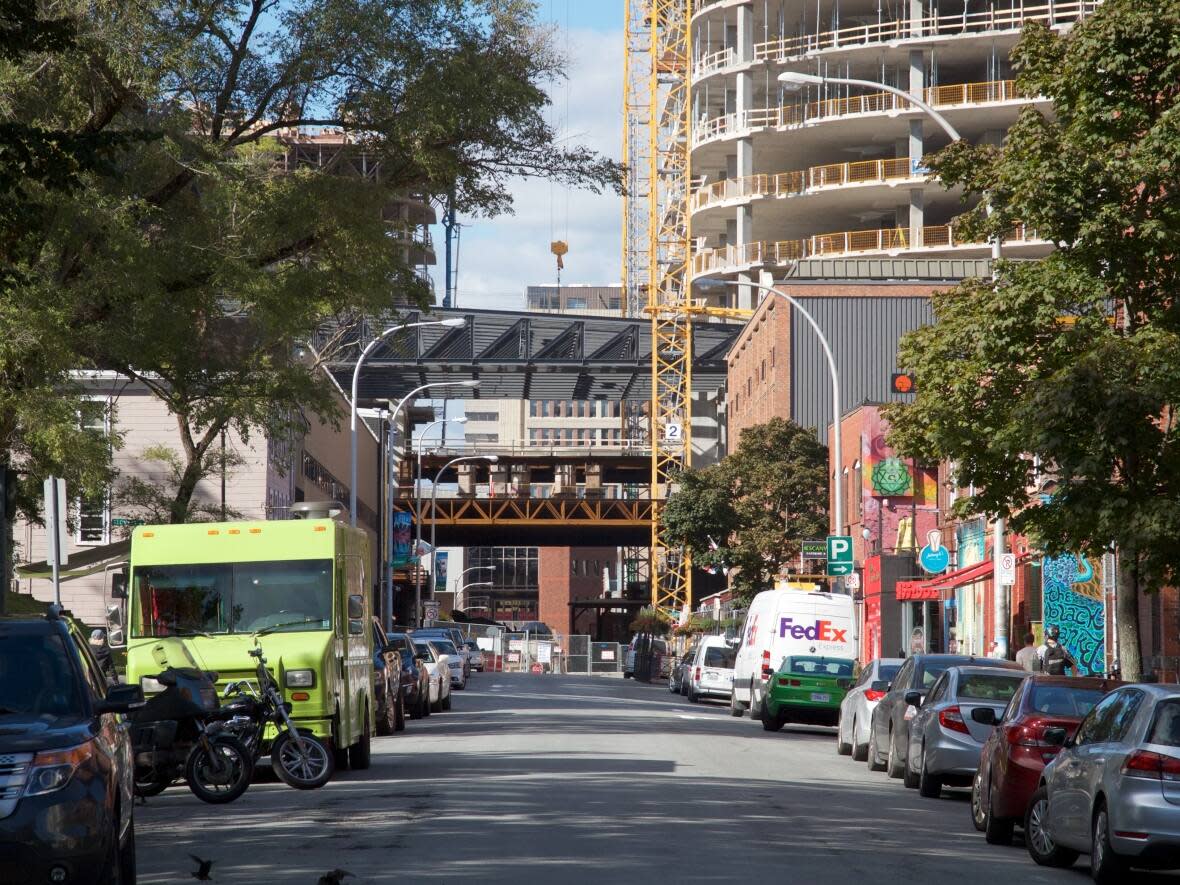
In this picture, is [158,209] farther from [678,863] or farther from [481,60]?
[678,863]

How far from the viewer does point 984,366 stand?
2075 centimetres

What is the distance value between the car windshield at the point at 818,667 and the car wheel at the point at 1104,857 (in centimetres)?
2024

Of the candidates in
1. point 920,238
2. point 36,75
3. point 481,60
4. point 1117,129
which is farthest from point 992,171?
point 920,238

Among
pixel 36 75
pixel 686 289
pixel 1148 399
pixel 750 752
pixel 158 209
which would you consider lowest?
pixel 750 752

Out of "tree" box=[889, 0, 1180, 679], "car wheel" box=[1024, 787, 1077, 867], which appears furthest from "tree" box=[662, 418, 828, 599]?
"car wheel" box=[1024, 787, 1077, 867]

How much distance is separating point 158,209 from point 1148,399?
11.9 m

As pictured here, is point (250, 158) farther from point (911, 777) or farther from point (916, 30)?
point (916, 30)

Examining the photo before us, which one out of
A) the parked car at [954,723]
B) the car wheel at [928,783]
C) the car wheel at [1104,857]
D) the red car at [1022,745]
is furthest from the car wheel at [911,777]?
the car wheel at [1104,857]

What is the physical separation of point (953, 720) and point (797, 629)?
60.5 ft

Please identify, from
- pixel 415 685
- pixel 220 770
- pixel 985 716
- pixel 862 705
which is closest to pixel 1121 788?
pixel 985 716

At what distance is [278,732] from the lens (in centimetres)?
1852

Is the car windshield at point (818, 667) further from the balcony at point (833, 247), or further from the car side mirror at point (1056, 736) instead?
the balcony at point (833, 247)

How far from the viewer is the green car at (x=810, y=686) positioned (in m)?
32.2

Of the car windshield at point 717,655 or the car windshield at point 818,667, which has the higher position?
the car windshield at point 818,667
